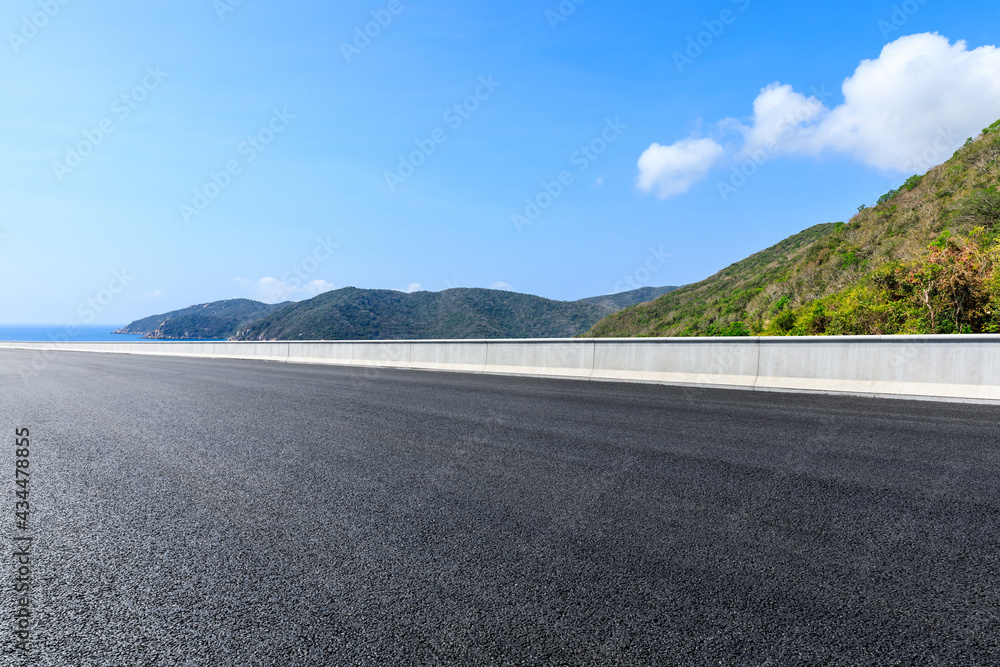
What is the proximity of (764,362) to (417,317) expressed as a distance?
8853cm

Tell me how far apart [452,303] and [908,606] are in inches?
4006

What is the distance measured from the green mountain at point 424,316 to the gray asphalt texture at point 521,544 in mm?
73157

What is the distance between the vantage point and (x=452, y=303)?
104m

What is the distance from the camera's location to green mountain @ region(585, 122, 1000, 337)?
12938 mm

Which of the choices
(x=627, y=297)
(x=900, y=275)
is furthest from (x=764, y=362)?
(x=627, y=297)

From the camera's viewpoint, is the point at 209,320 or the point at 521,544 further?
the point at 209,320

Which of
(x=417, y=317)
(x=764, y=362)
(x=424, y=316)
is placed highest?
(x=424, y=316)

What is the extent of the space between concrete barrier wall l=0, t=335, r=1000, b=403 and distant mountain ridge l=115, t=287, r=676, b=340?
196ft

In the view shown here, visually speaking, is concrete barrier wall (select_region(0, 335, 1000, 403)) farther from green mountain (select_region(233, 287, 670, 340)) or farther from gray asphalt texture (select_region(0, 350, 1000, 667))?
green mountain (select_region(233, 287, 670, 340))

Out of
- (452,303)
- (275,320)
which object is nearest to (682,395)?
(452,303)

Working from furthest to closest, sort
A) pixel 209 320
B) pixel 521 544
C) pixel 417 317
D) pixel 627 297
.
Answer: pixel 627 297 < pixel 209 320 < pixel 417 317 < pixel 521 544

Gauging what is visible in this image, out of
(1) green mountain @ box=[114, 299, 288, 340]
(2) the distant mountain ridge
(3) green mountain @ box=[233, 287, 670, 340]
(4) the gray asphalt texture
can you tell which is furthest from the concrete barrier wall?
(1) green mountain @ box=[114, 299, 288, 340]

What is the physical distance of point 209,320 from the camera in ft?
453

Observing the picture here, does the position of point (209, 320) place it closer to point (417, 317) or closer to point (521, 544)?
point (417, 317)
